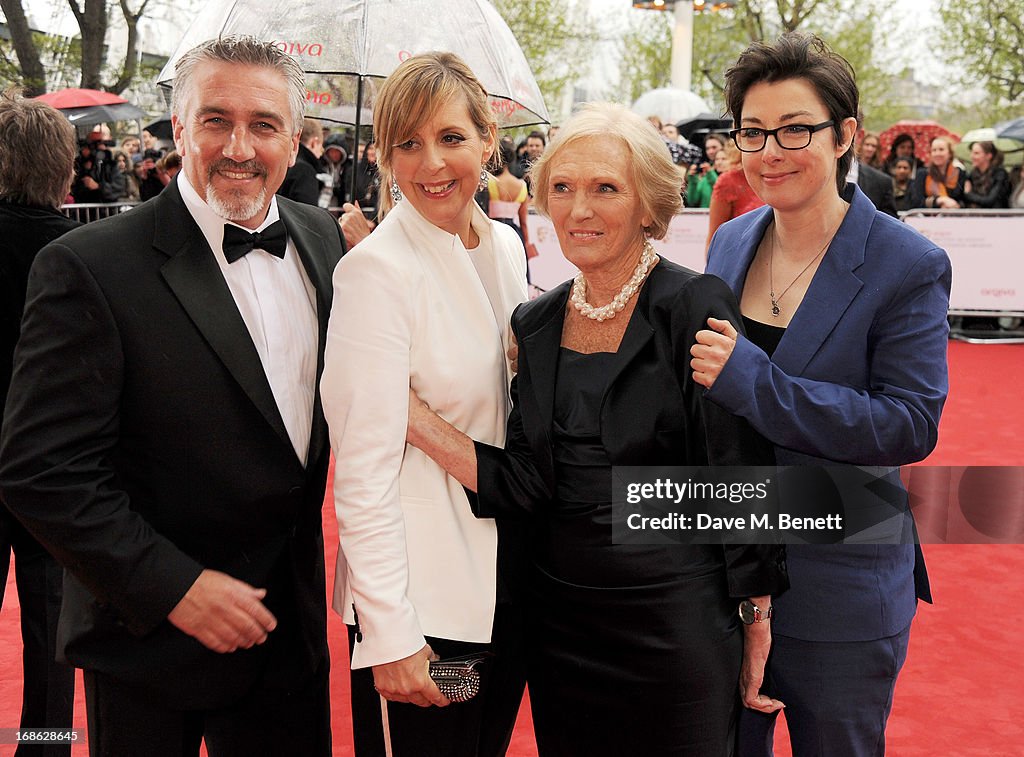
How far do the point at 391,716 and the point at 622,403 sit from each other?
2.86 ft

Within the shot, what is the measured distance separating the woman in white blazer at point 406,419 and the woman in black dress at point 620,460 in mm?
81

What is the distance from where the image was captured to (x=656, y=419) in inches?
85.2

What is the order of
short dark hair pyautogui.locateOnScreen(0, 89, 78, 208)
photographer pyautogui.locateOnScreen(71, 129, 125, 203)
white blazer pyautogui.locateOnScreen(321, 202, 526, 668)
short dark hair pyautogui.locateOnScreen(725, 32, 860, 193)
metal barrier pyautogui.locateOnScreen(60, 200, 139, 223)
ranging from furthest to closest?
photographer pyautogui.locateOnScreen(71, 129, 125, 203) < metal barrier pyautogui.locateOnScreen(60, 200, 139, 223) < short dark hair pyautogui.locateOnScreen(0, 89, 78, 208) < short dark hair pyautogui.locateOnScreen(725, 32, 860, 193) < white blazer pyautogui.locateOnScreen(321, 202, 526, 668)

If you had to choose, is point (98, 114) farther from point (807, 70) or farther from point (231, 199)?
point (807, 70)

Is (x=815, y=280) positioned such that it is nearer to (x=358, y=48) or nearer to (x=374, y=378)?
(x=374, y=378)

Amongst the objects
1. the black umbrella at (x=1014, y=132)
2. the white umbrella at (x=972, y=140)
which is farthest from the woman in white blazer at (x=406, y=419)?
the white umbrella at (x=972, y=140)

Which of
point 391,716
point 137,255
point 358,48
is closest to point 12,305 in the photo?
Result: point 137,255

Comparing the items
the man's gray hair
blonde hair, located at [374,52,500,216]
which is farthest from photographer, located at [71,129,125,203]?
blonde hair, located at [374,52,500,216]

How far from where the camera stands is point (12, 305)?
10.8 ft

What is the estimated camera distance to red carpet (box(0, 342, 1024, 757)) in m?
3.62

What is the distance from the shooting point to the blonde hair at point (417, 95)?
89.9 inches

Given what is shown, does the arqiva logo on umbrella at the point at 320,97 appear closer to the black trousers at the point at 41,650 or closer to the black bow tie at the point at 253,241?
the black trousers at the point at 41,650

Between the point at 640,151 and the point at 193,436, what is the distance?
3.75 ft

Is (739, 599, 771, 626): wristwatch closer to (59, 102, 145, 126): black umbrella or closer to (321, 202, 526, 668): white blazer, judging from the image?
(321, 202, 526, 668): white blazer
